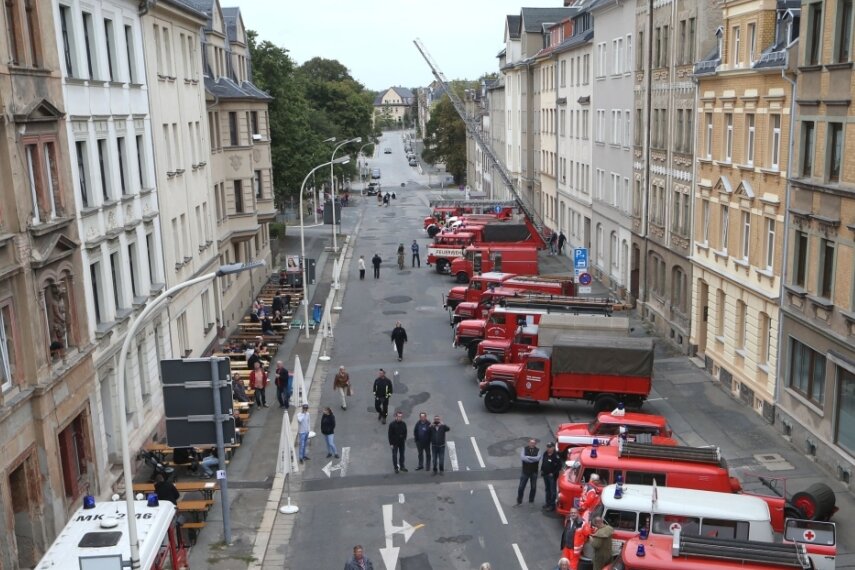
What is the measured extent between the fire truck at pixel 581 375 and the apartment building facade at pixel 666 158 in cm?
742

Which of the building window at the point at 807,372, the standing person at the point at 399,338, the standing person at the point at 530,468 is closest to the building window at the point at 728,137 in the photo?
the building window at the point at 807,372

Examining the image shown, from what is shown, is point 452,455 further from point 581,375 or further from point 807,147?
point 807,147

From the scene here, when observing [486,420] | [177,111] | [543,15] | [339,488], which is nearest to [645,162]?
[486,420]

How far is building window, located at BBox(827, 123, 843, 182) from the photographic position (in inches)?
811

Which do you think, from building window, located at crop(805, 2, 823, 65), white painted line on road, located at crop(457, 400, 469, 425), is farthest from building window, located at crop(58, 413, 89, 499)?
building window, located at crop(805, 2, 823, 65)

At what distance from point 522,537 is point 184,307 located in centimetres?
1549

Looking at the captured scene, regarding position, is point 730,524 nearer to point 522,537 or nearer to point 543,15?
point 522,537

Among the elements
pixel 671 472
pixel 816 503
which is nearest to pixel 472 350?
pixel 671 472

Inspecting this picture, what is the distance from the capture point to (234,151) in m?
40.3

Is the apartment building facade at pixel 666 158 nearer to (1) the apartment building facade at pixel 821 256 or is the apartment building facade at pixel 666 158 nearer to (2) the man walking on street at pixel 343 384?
(1) the apartment building facade at pixel 821 256

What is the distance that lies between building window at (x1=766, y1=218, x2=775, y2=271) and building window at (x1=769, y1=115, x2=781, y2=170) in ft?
5.57

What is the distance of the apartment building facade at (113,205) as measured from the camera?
1980cm

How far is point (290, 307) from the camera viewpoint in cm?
4109

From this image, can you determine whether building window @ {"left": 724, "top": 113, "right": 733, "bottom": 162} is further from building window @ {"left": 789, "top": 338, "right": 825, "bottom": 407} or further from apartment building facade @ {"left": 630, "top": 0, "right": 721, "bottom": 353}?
building window @ {"left": 789, "top": 338, "right": 825, "bottom": 407}
